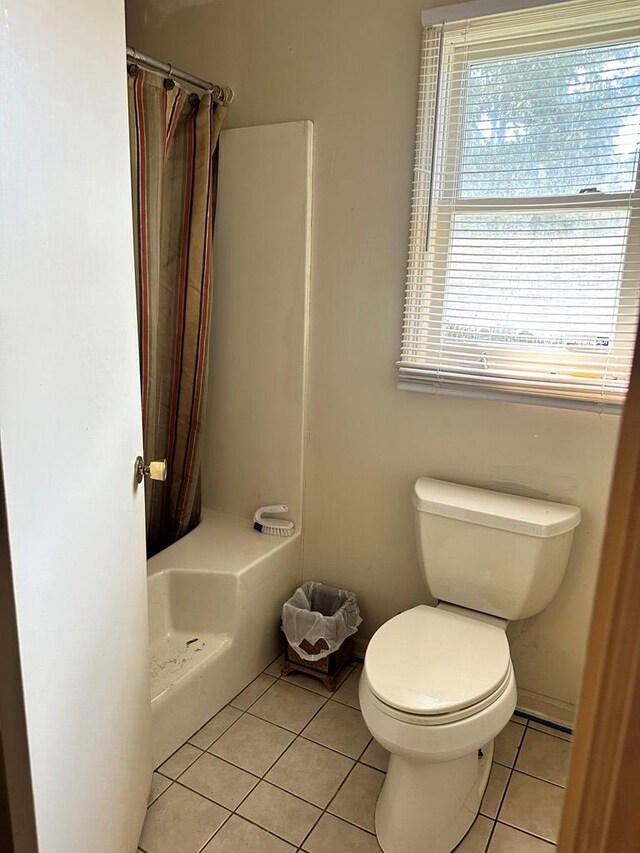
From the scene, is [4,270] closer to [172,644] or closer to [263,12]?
[172,644]

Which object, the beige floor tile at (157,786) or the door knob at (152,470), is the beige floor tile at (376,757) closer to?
the beige floor tile at (157,786)

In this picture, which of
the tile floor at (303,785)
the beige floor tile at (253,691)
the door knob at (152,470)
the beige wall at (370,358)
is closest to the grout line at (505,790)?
the tile floor at (303,785)

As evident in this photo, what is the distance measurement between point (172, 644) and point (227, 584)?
0.26m

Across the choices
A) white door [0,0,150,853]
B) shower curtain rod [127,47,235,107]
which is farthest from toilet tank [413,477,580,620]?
shower curtain rod [127,47,235,107]

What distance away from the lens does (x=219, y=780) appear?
66.3 inches

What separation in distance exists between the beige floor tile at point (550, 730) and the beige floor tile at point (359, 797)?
0.54 metres

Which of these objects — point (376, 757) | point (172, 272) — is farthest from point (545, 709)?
point (172, 272)

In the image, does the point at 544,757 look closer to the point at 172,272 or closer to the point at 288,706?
the point at 288,706

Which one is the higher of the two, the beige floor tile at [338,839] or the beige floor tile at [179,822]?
the beige floor tile at [179,822]

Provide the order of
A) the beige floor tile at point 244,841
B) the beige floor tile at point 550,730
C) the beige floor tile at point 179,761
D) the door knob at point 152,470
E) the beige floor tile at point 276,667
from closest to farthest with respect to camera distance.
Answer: the door knob at point 152,470 < the beige floor tile at point 244,841 < the beige floor tile at point 179,761 < the beige floor tile at point 550,730 < the beige floor tile at point 276,667

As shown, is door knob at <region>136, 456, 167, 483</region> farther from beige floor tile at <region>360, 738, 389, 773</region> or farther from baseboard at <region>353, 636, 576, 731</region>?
baseboard at <region>353, 636, 576, 731</region>

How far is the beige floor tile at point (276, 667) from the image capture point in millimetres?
2139

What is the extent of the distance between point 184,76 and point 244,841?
2.14 metres

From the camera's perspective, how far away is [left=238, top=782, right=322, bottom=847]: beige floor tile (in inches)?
60.7
